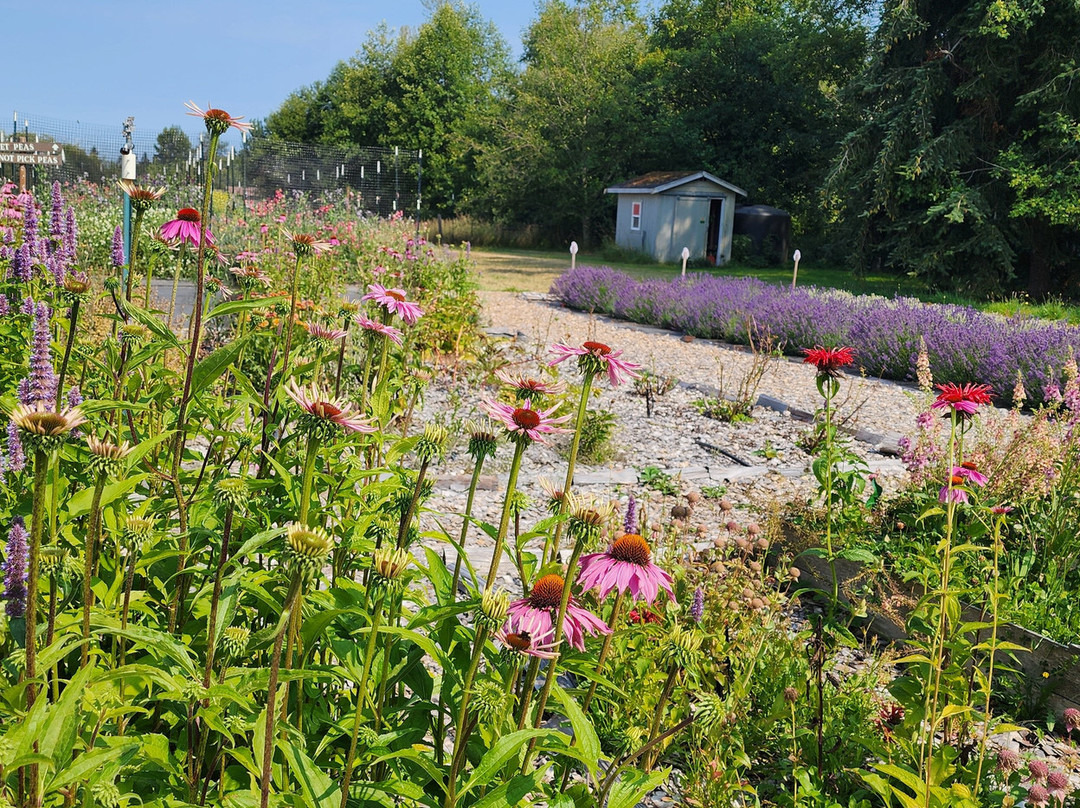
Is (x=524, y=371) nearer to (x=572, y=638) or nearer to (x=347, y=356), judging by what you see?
(x=347, y=356)

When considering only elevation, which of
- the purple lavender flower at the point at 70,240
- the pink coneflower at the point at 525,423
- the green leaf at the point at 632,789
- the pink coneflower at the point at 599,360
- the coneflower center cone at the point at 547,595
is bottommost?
the green leaf at the point at 632,789

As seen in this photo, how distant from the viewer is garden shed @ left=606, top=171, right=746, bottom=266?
2220 cm

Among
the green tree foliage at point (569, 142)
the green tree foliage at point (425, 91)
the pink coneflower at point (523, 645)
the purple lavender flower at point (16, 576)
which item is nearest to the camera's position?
the pink coneflower at point (523, 645)

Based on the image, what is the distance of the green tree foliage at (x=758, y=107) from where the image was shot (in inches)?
914

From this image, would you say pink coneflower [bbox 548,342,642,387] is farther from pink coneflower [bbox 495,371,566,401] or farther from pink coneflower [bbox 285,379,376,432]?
pink coneflower [bbox 285,379,376,432]

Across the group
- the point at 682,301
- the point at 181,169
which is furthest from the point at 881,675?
the point at 181,169

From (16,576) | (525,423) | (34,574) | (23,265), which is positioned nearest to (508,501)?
(525,423)

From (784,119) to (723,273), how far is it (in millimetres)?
7260

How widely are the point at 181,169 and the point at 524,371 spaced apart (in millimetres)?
13417

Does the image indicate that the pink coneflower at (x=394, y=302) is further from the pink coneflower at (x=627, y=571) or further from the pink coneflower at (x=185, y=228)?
the pink coneflower at (x=627, y=571)

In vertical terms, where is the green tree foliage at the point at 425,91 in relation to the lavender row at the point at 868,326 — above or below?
above

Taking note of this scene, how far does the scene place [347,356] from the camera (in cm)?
573

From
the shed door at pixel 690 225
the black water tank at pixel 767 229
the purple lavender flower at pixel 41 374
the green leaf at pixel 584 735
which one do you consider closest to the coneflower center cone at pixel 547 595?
the green leaf at pixel 584 735

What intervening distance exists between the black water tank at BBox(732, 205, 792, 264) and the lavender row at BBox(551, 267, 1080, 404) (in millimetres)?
12067
